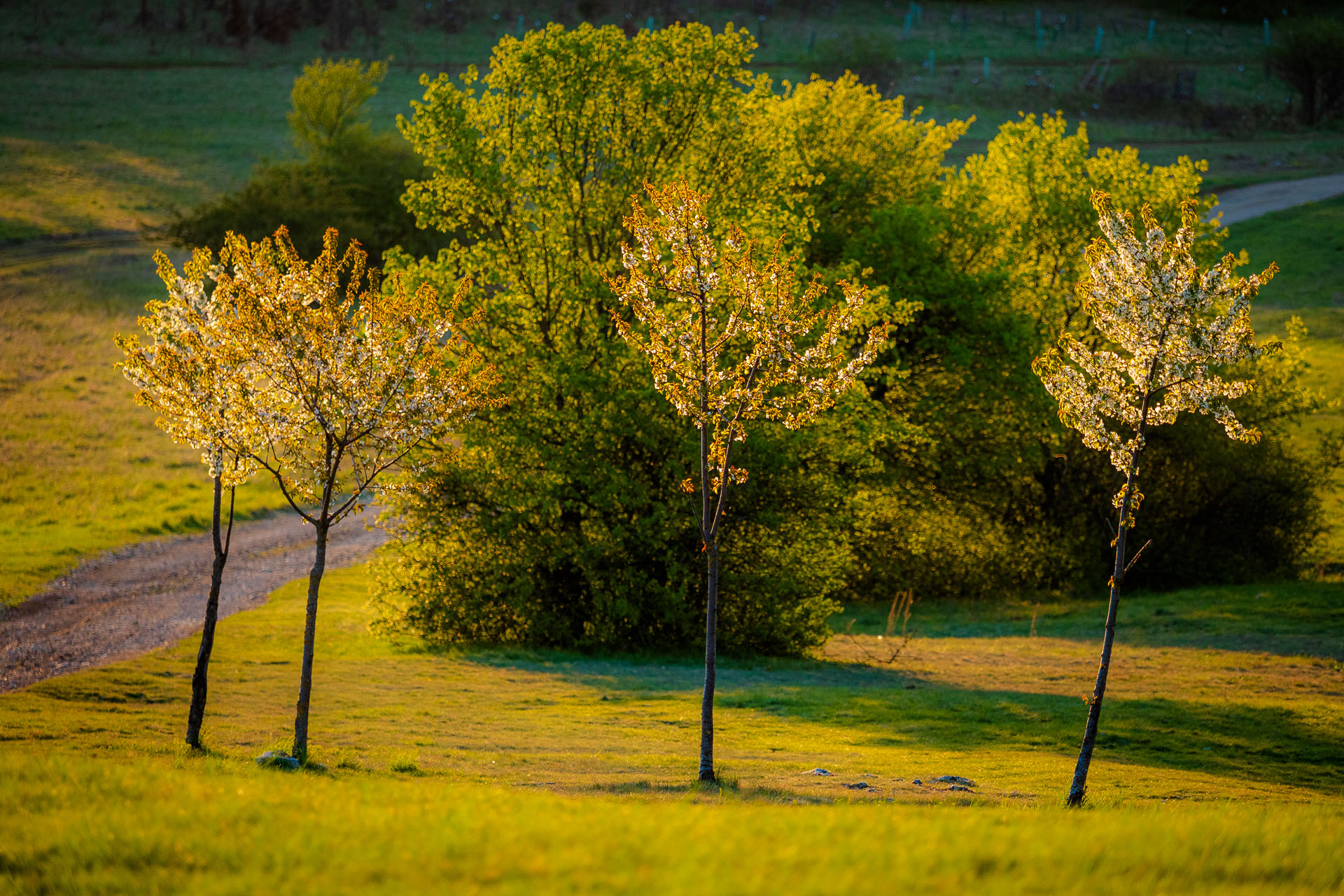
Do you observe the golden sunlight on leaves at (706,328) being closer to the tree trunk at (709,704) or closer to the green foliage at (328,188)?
the tree trunk at (709,704)

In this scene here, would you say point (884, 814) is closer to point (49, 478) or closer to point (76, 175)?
point (49, 478)

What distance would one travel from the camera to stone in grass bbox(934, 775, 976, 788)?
14695 millimetres

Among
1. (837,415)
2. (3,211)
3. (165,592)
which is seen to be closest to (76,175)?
(3,211)

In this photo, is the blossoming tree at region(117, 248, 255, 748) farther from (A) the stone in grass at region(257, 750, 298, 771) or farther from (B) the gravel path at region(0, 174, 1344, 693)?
(B) the gravel path at region(0, 174, 1344, 693)

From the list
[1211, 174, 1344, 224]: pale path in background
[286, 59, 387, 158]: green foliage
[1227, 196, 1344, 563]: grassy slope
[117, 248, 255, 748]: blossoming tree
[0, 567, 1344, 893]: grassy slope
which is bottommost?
[0, 567, 1344, 893]: grassy slope

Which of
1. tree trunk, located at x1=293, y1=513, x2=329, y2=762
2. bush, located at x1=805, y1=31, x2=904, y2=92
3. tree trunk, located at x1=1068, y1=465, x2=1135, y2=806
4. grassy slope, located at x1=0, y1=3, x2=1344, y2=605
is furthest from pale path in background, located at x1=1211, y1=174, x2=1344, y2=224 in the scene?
tree trunk, located at x1=293, y1=513, x2=329, y2=762

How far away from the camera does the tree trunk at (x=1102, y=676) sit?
13.3 metres

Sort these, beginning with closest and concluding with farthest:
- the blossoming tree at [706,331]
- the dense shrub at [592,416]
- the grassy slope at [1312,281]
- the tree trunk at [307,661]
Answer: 1. the tree trunk at [307,661]
2. the blossoming tree at [706,331]
3. the dense shrub at [592,416]
4. the grassy slope at [1312,281]

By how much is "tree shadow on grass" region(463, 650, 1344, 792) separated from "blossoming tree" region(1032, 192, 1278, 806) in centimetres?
453

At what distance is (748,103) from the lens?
3105cm

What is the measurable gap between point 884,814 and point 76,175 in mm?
94698

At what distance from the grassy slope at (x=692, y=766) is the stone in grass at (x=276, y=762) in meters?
0.40

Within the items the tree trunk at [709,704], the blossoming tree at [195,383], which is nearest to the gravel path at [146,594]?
the blossoming tree at [195,383]

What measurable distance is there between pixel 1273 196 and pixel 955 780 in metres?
86.2
